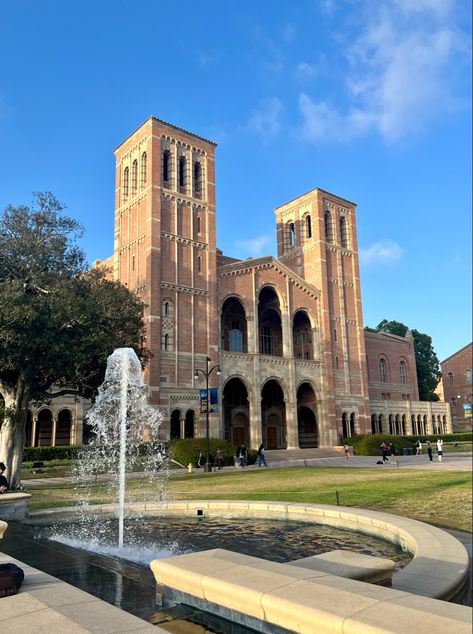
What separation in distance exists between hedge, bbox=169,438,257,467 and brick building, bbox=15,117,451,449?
11.3ft

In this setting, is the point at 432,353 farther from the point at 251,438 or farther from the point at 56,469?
the point at 56,469

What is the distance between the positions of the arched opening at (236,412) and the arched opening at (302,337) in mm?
7276

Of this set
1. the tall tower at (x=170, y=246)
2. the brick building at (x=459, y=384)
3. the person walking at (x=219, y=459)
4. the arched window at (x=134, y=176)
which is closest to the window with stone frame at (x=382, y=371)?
the brick building at (x=459, y=384)

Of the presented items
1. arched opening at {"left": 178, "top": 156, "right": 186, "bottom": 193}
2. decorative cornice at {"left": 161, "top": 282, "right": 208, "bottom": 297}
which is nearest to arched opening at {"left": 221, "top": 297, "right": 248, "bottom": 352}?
decorative cornice at {"left": 161, "top": 282, "right": 208, "bottom": 297}

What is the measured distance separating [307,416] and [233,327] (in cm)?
1195

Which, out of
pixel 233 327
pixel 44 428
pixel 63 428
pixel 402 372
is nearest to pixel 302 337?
pixel 233 327

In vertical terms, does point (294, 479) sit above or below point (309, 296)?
below

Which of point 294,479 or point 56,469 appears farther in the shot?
point 56,469

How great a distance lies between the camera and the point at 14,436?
22.4 m

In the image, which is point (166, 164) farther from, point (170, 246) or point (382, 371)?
point (382, 371)

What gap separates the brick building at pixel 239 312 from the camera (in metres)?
39.9

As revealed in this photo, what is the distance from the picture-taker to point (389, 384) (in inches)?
2491

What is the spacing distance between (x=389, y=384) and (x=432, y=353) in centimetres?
1934

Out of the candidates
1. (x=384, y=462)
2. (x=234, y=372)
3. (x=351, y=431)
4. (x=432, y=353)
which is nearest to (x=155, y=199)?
(x=234, y=372)
